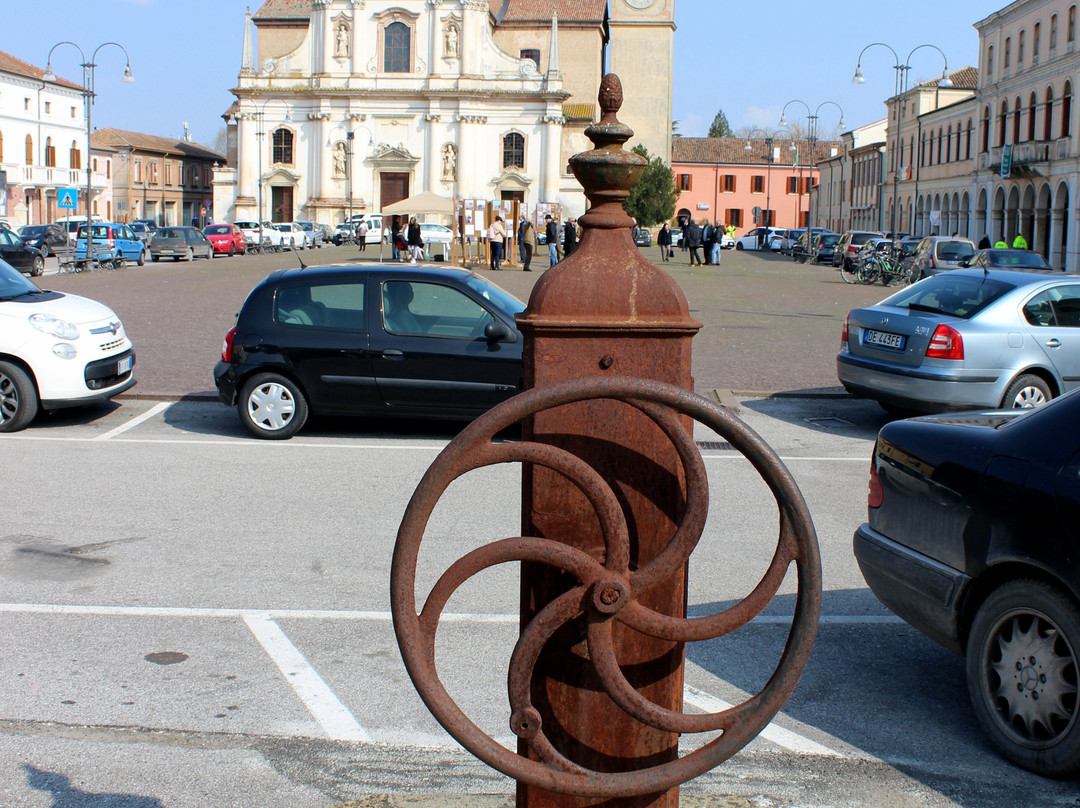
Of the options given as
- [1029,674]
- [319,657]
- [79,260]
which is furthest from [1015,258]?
[79,260]

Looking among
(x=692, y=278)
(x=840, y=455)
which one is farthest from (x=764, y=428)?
(x=692, y=278)

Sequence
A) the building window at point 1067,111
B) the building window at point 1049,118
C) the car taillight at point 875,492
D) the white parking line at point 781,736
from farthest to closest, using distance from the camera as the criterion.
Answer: the building window at point 1049,118
the building window at point 1067,111
the car taillight at point 875,492
the white parking line at point 781,736

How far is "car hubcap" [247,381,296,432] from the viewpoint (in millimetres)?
10453

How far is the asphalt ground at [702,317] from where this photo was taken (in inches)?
562

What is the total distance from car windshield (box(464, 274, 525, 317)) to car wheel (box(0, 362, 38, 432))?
13.3ft

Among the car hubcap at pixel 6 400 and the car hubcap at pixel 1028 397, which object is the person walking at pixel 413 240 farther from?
the car hubcap at pixel 1028 397

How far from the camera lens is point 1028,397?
1069 cm

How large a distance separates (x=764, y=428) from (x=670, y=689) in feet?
29.9

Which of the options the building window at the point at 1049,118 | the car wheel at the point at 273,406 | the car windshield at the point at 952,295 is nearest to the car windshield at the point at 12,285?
the car wheel at the point at 273,406

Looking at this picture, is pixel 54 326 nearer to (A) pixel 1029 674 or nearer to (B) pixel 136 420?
(B) pixel 136 420

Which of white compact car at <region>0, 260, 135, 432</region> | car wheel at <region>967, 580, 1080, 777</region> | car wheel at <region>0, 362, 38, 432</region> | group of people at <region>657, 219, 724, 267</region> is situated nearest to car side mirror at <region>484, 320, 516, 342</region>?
white compact car at <region>0, 260, 135, 432</region>

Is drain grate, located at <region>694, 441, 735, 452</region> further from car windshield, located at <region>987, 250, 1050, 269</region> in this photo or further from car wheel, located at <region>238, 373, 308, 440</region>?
car windshield, located at <region>987, 250, 1050, 269</region>

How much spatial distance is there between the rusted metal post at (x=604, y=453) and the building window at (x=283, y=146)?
2955 inches

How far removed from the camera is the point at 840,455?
10.1 metres
